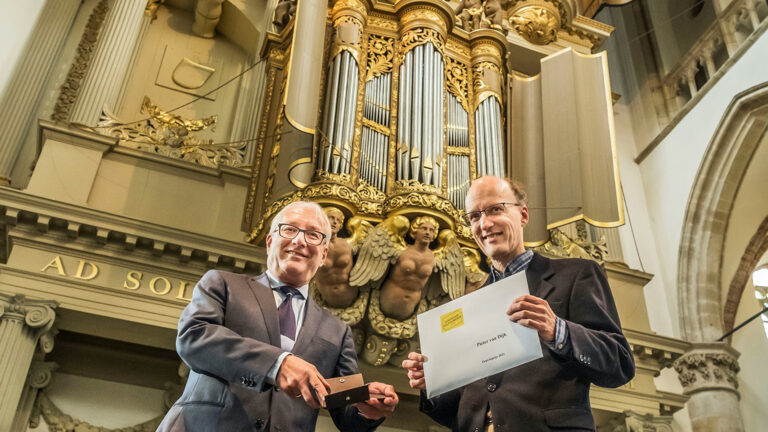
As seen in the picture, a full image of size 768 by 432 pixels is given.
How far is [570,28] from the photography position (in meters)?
8.85

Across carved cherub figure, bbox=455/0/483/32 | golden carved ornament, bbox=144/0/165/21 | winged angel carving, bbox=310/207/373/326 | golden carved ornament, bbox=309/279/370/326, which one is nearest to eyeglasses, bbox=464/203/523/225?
winged angel carving, bbox=310/207/373/326

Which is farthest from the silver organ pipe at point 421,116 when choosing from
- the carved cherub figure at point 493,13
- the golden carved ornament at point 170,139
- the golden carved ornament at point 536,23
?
the golden carved ornament at point 536,23

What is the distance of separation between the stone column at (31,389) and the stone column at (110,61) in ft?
7.18

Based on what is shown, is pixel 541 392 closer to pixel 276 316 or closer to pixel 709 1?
pixel 276 316

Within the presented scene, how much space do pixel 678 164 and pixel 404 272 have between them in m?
6.74

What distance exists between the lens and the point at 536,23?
8516mm

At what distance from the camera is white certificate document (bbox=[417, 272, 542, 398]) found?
2.11 meters

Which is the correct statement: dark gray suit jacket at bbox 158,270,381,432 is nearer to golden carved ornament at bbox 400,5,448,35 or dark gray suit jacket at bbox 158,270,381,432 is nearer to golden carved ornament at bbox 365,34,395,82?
golden carved ornament at bbox 365,34,395,82

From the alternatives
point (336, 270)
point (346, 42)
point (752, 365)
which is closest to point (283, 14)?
point (346, 42)

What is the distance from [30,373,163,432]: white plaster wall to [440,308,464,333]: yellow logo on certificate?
4200mm

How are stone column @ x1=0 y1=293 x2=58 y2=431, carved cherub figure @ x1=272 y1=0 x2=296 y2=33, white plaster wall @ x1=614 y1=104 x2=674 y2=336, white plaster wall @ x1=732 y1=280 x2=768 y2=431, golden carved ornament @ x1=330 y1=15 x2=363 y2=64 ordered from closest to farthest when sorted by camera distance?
stone column @ x1=0 y1=293 x2=58 y2=431 < golden carved ornament @ x1=330 y1=15 x2=363 y2=64 < carved cherub figure @ x1=272 y1=0 x2=296 y2=33 < white plaster wall @ x1=732 y1=280 x2=768 y2=431 < white plaster wall @ x1=614 y1=104 x2=674 y2=336

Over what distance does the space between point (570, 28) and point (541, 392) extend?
7.48 m

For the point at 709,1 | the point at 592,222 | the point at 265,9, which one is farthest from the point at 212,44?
the point at 709,1

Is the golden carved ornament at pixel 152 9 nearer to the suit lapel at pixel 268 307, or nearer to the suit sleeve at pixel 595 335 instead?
the suit lapel at pixel 268 307
